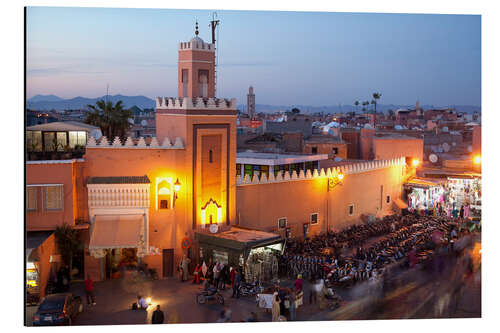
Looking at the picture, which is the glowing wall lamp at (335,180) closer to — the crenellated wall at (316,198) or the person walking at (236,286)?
the crenellated wall at (316,198)

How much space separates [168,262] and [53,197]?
3.11 meters

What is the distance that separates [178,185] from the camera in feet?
44.2

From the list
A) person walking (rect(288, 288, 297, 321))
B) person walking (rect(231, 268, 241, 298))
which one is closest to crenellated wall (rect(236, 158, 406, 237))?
person walking (rect(231, 268, 241, 298))

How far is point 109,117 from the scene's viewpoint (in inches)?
915

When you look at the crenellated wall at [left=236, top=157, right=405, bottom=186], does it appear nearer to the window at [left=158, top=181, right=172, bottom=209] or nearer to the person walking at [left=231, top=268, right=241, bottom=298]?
the window at [left=158, top=181, right=172, bottom=209]

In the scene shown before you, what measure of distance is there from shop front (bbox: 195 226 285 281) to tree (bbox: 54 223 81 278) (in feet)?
9.41

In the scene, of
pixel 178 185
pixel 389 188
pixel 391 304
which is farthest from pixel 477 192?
pixel 178 185

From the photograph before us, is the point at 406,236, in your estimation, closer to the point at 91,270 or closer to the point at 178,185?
the point at 178,185

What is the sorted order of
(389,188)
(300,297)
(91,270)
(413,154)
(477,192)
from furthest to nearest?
(413,154), (389,188), (477,192), (91,270), (300,297)

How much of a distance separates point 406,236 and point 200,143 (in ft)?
24.3

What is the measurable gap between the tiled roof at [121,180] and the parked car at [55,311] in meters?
3.14

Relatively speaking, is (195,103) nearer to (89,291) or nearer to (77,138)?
(77,138)

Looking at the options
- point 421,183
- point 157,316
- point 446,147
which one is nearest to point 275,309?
point 157,316

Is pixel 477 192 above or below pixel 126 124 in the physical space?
below
